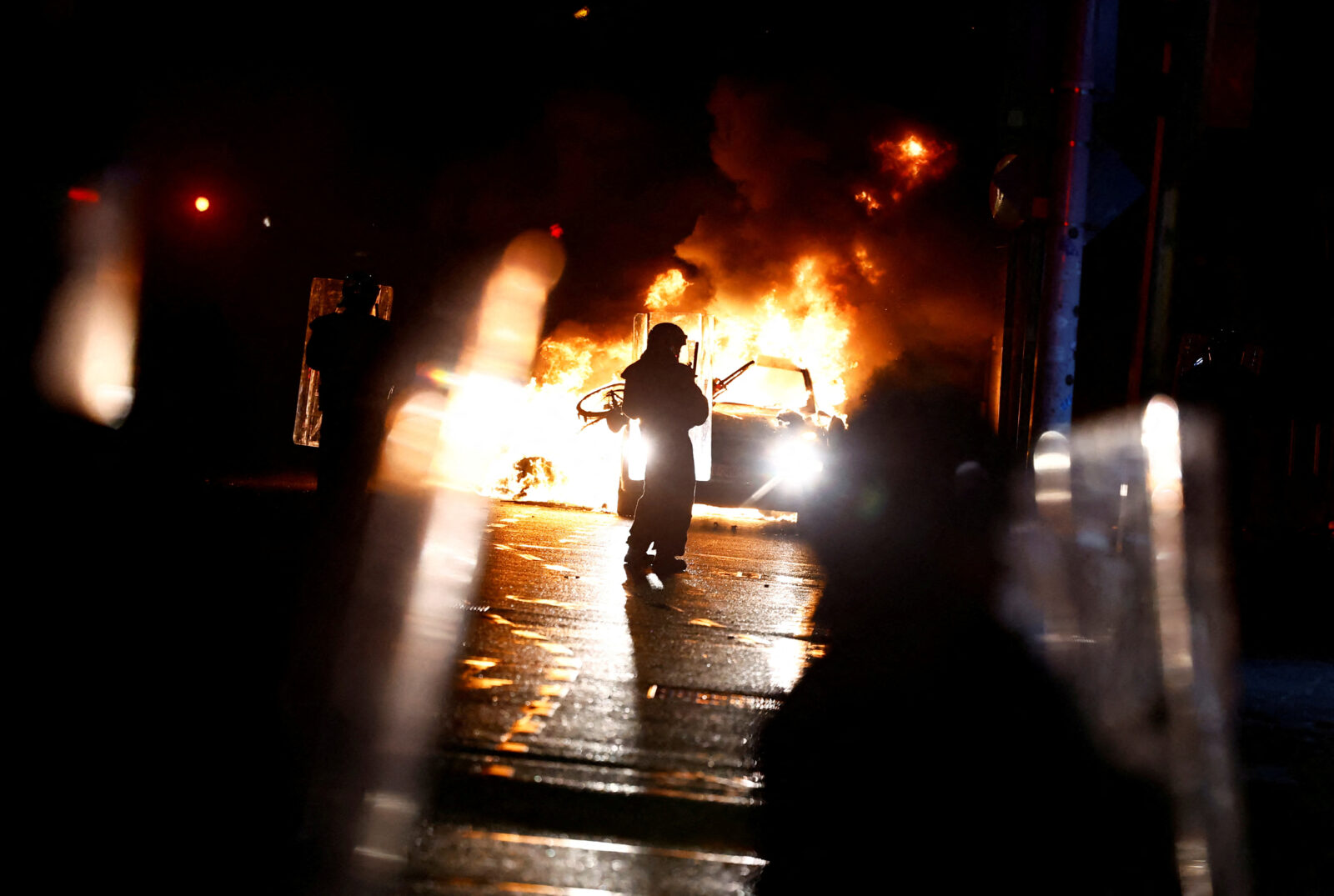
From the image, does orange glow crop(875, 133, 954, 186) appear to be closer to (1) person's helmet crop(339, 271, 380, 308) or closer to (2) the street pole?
(2) the street pole

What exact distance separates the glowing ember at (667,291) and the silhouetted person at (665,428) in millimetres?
14870

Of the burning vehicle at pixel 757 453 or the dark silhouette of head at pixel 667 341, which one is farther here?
the burning vehicle at pixel 757 453

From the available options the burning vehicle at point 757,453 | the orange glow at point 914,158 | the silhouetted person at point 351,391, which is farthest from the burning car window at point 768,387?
the silhouetted person at point 351,391

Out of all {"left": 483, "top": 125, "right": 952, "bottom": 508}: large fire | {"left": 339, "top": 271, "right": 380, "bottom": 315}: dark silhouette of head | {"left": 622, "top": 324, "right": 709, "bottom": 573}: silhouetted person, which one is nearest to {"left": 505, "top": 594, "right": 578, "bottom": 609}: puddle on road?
{"left": 622, "top": 324, "right": 709, "bottom": 573}: silhouetted person

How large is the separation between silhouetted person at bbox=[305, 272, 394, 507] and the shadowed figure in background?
8.54 ft

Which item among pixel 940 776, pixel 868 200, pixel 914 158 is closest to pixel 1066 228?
pixel 940 776

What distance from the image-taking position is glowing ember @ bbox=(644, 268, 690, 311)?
78.3ft

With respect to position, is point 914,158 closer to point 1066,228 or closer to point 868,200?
point 868,200

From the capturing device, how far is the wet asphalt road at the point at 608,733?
297 centimetres

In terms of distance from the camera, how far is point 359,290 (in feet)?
20.7

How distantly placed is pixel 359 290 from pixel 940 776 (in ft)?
13.3

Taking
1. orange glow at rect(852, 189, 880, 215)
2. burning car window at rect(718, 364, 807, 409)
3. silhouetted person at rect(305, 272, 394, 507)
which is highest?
orange glow at rect(852, 189, 880, 215)

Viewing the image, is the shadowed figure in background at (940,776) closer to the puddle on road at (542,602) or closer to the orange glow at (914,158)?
the puddle on road at (542,602)

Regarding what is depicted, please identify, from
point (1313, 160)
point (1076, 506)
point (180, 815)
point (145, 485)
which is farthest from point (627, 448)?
point (180, 815)
